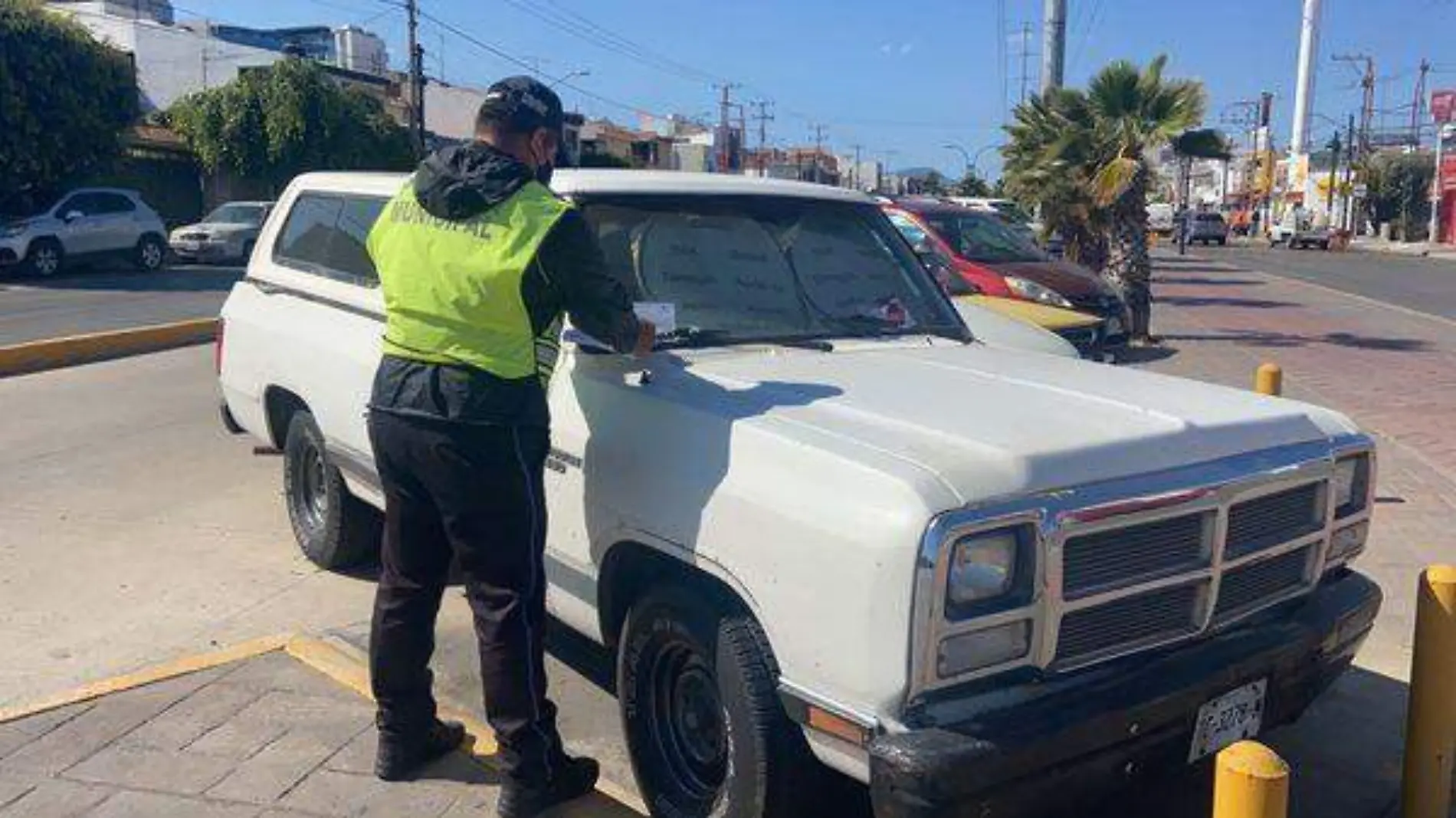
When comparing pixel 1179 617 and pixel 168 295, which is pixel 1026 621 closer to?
pixel 1179 617

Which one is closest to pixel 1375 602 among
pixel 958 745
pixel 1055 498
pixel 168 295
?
pixel 1055 498

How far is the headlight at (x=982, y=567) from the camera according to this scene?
2730 millimetres

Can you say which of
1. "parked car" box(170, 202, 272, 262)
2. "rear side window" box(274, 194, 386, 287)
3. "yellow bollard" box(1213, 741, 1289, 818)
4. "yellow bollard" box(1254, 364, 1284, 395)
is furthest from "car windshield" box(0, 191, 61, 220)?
"yellow bollard" box(1213, 741, 1289, 818)

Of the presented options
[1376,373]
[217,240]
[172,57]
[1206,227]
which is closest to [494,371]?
[1376,373]

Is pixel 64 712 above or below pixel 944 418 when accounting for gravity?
below

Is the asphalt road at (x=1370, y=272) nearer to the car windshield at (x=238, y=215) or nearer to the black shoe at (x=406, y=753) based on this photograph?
the black shoe at (x=406, y=753)

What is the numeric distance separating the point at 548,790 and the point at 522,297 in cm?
136

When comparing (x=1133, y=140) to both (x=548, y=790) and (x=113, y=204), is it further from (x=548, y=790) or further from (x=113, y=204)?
(x=113, y=204)

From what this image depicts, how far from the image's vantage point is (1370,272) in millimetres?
34875

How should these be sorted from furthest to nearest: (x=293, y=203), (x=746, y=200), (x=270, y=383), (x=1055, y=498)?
(x=293, y=203)
(x=270, y=383)
(x=746, y=200)
(x=1055, y=498)

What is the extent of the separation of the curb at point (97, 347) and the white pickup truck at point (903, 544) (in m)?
9.24

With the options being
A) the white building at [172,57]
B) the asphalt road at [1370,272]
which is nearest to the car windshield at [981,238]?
the asphalt road at [1370,272]

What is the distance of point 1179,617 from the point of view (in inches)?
123

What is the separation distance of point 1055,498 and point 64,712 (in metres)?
3.32
